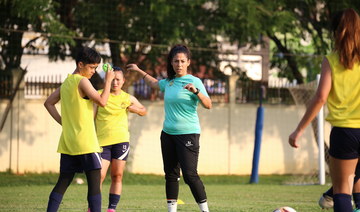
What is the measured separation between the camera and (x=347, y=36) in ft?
18.1

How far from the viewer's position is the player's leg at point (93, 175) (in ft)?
22.7

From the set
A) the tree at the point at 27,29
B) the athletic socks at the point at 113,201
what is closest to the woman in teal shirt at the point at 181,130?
the athletic socks at the point at 113,201

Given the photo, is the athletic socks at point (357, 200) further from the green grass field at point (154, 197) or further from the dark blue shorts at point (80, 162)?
the dark blue shorts at point (80, 162)

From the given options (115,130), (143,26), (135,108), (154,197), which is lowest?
(154,197)

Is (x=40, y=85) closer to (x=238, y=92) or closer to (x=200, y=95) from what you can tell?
(x=238, y=92)

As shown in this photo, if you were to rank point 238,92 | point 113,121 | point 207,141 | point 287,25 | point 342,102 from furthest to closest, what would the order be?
point 238,92 → point 207,141 → point 287,25 → point 113,121 → point 342,102

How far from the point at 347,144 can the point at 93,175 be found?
8.16 feet

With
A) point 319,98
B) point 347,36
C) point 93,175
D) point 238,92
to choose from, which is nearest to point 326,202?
point 93,175

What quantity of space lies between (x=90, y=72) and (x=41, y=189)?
25.1ft

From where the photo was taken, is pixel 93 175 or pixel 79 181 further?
pixel 79 181

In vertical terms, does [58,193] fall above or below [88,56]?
below

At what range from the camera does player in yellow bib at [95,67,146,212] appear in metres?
8.70

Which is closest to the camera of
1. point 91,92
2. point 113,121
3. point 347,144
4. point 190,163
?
point 347,144

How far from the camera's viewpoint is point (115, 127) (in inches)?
345
